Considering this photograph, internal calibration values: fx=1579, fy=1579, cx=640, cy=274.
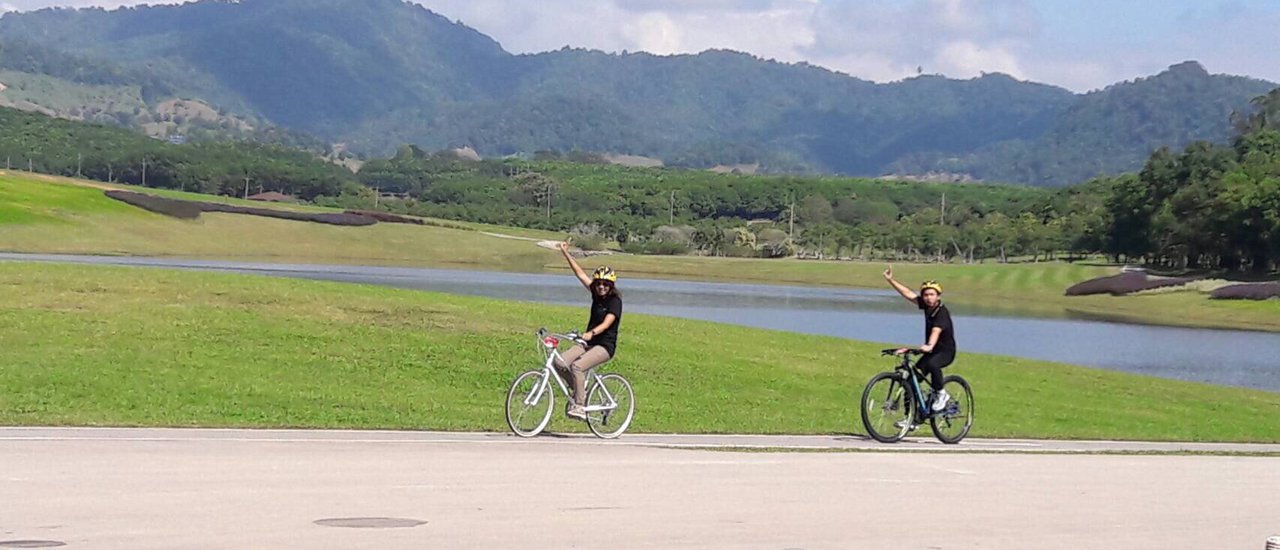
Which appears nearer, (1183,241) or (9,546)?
(9,546)

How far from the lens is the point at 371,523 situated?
39.0 ft

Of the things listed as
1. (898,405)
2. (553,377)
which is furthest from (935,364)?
(553,377)

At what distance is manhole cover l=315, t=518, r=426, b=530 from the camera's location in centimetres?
1170

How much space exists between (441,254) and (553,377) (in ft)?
373

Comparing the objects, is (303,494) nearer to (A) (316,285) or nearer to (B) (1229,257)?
(A) (316,285)

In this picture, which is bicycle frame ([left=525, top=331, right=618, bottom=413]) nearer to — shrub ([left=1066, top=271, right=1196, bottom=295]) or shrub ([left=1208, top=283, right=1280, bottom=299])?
shrub ([left=1208, top=283, right=1280, bottom=299])

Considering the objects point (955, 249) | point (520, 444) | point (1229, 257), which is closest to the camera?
point (520, 444)

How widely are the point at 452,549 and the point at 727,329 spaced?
2656 centimetres

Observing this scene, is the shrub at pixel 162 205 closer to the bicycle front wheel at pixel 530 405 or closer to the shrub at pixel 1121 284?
the shrub at pixel 1121 284

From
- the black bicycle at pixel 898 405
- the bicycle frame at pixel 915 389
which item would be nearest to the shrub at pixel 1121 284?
the black bicycle at pixel 898 405

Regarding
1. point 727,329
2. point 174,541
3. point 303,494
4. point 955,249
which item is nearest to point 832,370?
point 727,329

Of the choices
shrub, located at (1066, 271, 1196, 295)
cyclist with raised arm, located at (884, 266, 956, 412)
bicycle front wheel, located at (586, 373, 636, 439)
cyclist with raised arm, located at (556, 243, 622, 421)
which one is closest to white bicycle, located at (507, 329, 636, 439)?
bicycle front wheel, located at (586, 373, 636, 439)

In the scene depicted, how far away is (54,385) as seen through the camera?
823 inches

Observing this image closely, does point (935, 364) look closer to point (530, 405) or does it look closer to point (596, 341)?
point (596, 341)
